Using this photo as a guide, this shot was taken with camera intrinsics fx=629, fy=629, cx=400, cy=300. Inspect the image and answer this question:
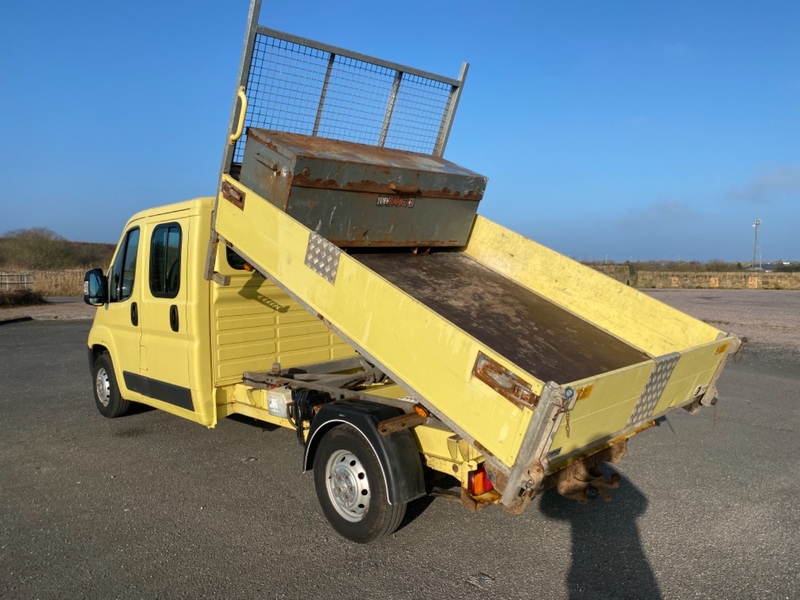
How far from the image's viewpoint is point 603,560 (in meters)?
3.89

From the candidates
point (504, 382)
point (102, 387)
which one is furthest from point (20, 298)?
point (504, 382)

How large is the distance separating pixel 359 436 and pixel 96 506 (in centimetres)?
227

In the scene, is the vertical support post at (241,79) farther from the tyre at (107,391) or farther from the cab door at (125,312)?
the tyre at (107,391)

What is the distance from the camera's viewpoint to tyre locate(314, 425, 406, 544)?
379 cm

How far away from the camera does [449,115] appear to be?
6.12m

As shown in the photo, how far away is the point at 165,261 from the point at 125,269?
3.23 feet

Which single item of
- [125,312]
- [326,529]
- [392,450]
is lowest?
[326,529]

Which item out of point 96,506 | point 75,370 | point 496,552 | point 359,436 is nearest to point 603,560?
point 496,552

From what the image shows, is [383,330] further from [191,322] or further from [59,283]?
[59,283]

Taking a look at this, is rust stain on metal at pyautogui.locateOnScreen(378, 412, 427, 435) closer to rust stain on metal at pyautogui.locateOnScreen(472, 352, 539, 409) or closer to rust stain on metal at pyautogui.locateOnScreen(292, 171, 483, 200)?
rust stain on metal at pyautogui.locateOnScreen(472, 352, 539, 409)

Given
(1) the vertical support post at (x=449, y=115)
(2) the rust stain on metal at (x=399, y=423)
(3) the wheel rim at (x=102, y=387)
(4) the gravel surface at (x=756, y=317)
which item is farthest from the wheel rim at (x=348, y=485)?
(4) the gravel surface at (x=756, y=317)

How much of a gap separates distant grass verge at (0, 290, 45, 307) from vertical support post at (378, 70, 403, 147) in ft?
71.5

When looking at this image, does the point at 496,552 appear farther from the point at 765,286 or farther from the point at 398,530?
the point at 765,286

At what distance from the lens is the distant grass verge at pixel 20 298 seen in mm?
22719
